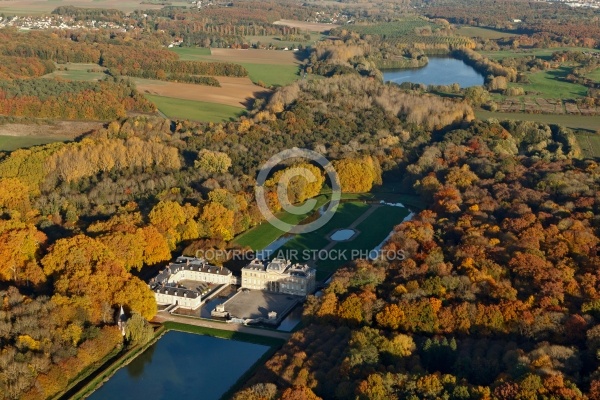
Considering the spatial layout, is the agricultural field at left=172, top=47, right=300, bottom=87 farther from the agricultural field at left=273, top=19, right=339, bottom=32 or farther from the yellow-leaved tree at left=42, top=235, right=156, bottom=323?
the yellow-leaved tree at left=42, top=235, right=156, bottom=323

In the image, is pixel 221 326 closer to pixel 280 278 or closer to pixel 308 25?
pixel 280 278

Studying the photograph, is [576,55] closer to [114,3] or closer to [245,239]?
[245,239]

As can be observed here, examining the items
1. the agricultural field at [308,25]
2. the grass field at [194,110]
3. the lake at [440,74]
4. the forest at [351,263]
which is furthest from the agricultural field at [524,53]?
the grass field at [194,110]

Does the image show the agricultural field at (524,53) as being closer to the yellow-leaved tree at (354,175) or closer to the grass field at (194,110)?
the grass field at (194,110)

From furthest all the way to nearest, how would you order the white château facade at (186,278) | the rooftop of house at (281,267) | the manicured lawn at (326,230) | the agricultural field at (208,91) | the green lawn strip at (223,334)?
the agricultural field at (208,91), the manicured lawn at (326,230), the rooftop of house at (281,267), the white château facade at (186,278), the green lawn strip at (223,334)

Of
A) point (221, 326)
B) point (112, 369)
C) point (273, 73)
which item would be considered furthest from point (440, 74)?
point (112, 369)

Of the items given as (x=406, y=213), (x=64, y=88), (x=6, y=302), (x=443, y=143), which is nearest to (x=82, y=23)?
(x=64, y=88)
